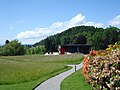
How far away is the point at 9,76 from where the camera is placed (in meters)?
24.5

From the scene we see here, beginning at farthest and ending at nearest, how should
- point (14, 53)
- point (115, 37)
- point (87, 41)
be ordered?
point (87, 41) → point (115, 37) → point (14, 53)

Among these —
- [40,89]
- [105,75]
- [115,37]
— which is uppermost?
[115,37]

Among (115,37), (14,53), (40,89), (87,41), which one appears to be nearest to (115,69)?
(40,89)

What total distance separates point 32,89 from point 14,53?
288 ft

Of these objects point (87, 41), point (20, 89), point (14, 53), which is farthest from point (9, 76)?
point (87, 41)

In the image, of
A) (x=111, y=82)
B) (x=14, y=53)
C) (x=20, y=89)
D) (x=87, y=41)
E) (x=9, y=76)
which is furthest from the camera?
(x=87, y=41)

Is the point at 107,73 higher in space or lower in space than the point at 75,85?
higher

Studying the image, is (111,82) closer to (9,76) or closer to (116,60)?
(116,60)

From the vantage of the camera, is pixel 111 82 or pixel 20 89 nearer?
pixel 111 82

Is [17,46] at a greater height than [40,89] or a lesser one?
greater

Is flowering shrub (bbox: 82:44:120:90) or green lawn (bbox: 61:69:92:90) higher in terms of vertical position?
flowering shrub (bbox: 82:44:120:90)

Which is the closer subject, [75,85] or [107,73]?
[107,73]

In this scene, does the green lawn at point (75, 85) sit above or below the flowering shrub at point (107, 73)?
below

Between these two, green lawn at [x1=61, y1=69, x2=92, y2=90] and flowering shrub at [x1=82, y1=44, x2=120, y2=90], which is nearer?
flowering shrub at [x1=82, y1=44, x2=120, y2=90]
